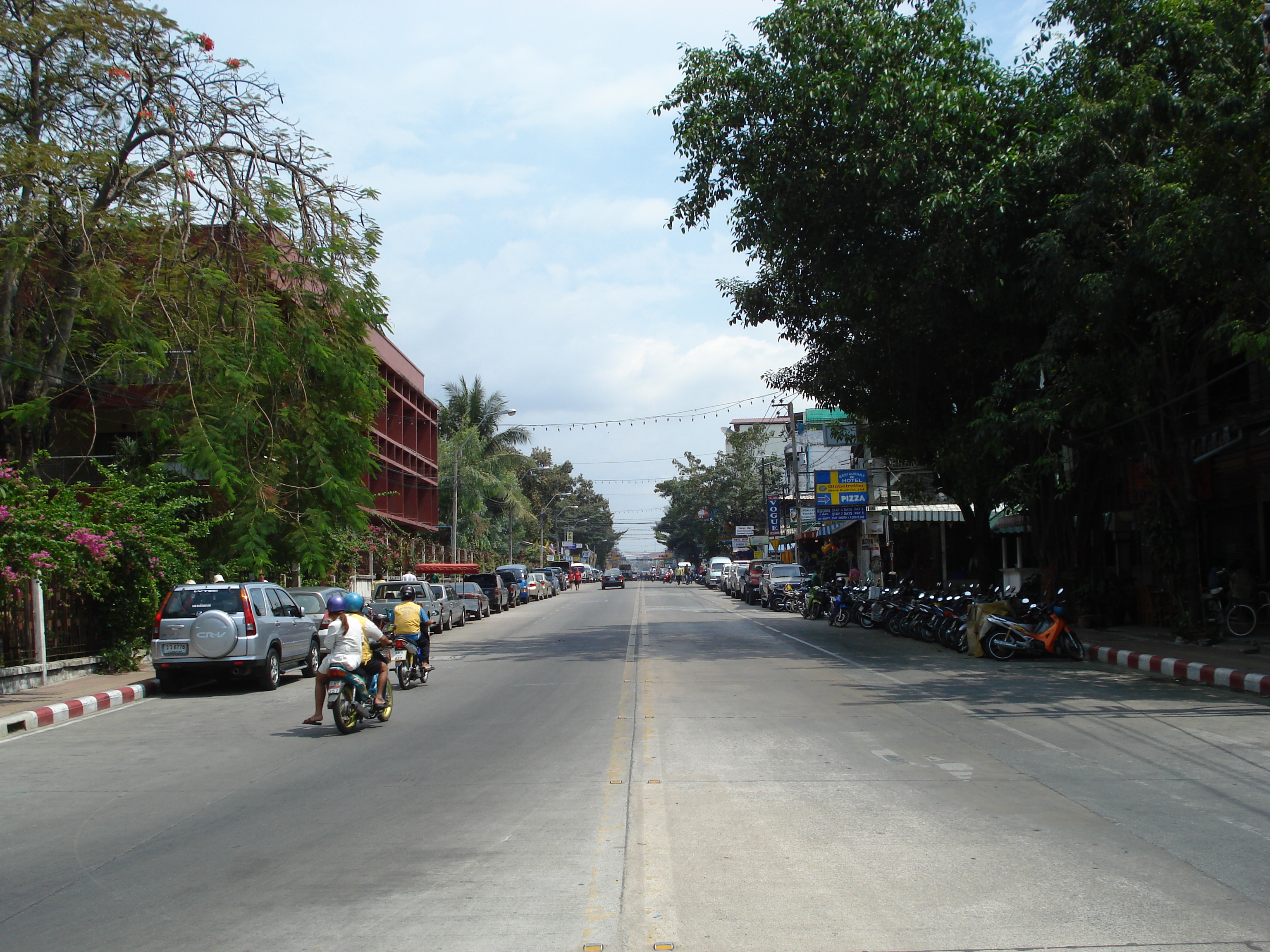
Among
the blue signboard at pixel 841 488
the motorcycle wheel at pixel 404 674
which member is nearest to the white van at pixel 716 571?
the blue signboard at pixel 841 488

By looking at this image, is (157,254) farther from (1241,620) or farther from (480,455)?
(480,455)

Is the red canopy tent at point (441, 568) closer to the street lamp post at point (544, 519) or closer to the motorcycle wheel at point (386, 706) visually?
the motorcycle wheel at point (386, 706)

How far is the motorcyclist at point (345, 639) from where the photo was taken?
11.7 metres

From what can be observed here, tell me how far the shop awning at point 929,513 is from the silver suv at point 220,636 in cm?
2360

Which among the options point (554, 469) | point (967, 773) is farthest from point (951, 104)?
point (554, 469)

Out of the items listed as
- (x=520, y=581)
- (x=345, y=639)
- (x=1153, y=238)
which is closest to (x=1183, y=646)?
(x=1153, y=238)

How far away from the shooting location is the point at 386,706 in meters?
12.5

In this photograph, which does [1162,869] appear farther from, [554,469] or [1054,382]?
[554,469]

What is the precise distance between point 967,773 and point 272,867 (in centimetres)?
555

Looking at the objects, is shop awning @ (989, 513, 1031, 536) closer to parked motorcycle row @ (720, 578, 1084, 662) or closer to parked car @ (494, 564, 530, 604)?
parked motorcycle row @ (720, 578, 1084, 662)

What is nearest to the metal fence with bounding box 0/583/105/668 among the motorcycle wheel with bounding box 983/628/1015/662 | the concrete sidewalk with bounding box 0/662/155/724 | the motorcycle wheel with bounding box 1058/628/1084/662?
the concrete sidewalk with bounding box 0/662/155/724

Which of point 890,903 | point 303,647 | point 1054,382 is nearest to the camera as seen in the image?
point 890,903

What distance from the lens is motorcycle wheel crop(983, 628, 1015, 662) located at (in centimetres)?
1869

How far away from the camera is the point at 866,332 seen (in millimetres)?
24031
